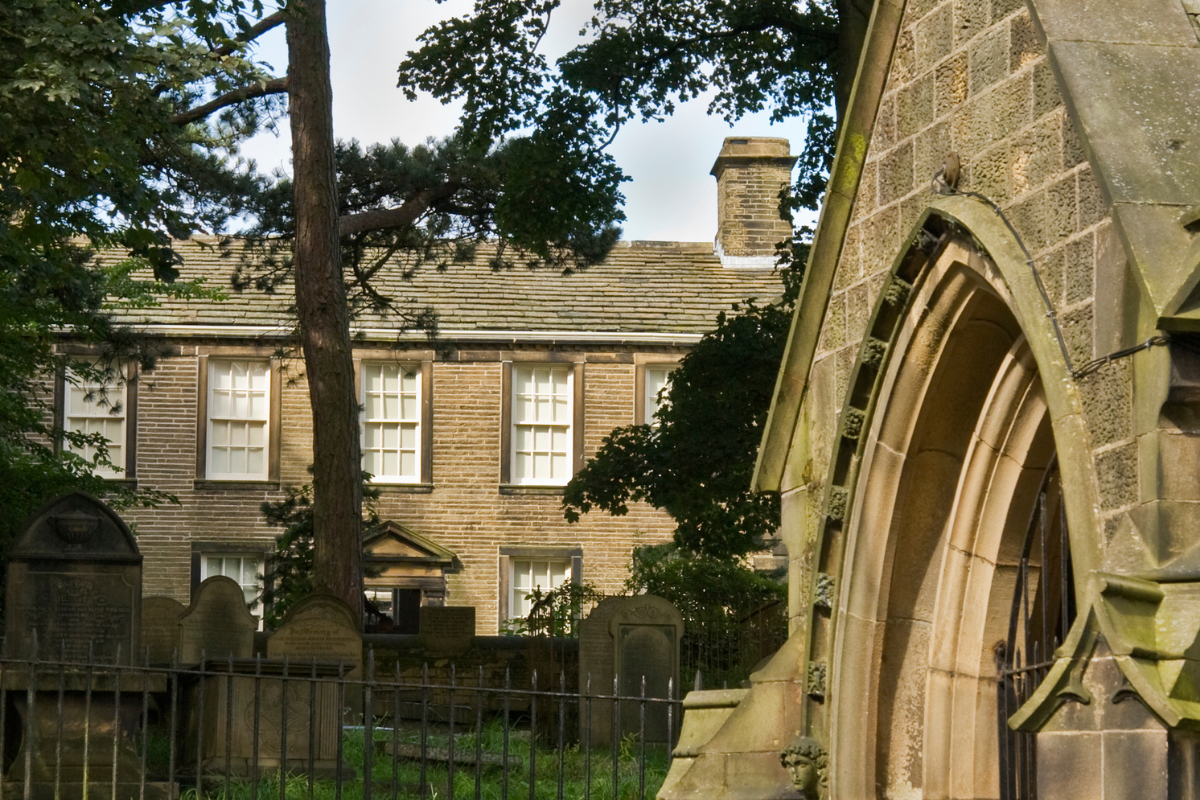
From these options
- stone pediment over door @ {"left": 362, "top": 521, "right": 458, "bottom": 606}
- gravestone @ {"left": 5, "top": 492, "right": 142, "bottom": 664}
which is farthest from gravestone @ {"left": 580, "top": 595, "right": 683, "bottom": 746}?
stone pediment over door @ {"left": 362, "top": 521, "right": 458, "bottom": 606}

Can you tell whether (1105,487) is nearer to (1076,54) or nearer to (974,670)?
(1076,54)

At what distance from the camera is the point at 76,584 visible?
12.5 metres

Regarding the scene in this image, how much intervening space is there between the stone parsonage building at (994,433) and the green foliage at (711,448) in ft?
35.9

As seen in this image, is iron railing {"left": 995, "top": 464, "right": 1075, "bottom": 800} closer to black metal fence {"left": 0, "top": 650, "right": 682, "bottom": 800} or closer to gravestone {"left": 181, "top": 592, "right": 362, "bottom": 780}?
black metal fence {"left": 0, "top": 650, "right": 682, "bottom": 800}

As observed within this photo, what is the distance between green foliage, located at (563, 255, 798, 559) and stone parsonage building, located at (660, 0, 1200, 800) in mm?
10955

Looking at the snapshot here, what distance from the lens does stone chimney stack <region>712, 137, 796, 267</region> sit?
2995cm

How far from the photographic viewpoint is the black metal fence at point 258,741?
10.3 m

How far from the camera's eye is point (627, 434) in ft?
64.0

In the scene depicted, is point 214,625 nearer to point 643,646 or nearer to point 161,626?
point 161,626

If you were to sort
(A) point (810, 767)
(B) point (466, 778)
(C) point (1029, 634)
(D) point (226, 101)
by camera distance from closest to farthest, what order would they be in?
1. (C) point (1029, 634)
2. (A) point (810, 767)
3. (B) point (466, 778)
4. (D) point (226, 101)

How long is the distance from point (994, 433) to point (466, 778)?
26.1 ft

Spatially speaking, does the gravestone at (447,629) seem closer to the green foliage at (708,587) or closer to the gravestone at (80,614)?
the green foliage at (708,587)

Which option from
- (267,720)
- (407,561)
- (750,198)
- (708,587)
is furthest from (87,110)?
(750,198)

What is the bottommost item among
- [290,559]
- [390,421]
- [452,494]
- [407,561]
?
[407,561]
